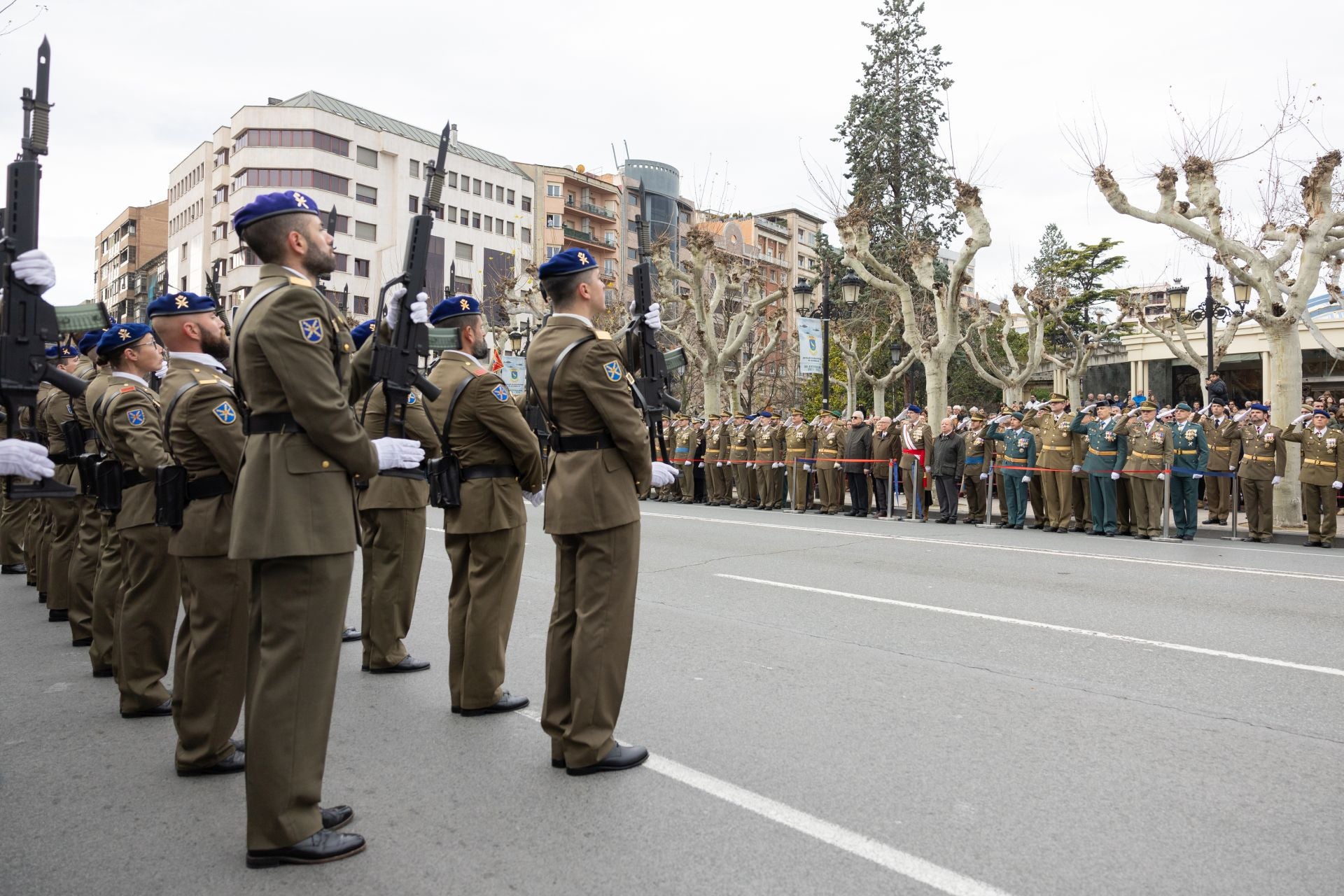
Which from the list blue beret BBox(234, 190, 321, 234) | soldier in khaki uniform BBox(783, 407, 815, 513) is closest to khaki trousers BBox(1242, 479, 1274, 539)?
soldier in khaki uniform BBox(783, 407, 815, 513)

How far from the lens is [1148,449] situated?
14508mm

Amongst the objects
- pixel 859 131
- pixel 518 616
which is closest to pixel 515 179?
pixel 859 131

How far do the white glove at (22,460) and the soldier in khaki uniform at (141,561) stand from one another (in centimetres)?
140

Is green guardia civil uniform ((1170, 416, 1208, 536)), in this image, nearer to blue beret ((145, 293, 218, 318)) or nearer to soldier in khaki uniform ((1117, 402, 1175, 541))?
soldier in khaki uniform ((1117, 402, 1175, 541))

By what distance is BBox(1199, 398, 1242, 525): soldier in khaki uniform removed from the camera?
15.6 meters

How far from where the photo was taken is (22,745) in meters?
4.72

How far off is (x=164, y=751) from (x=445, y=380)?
2.27 m

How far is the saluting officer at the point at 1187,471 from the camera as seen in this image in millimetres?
14406

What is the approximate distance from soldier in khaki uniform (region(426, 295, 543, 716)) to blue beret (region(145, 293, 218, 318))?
1.21 meters

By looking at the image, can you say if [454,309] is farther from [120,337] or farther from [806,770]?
[806,770]

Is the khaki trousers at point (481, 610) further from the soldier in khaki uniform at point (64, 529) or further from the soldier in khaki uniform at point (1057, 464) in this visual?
the soldier in khaki uniform at point (1057, 464)

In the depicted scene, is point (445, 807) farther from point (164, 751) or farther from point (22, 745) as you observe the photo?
point (22, 745)

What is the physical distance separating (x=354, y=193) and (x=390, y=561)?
62081 mm

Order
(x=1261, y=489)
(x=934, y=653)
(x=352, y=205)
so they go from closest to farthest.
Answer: (x=934, y=653), (x=1261, y=489), (x=352, y=205)
